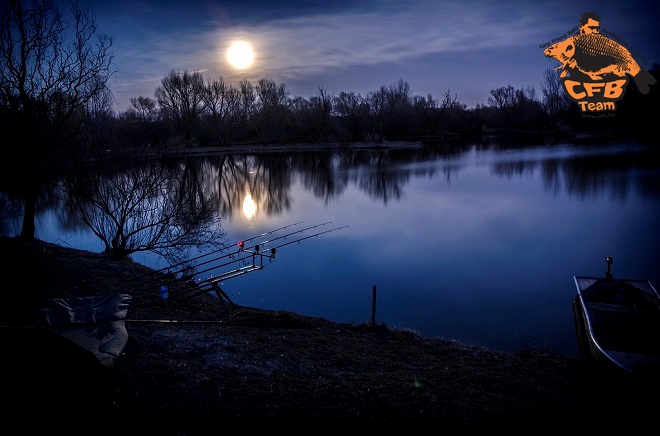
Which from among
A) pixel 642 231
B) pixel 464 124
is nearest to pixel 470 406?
pixel 642 231

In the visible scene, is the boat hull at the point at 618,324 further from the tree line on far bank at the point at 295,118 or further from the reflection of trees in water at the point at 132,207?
the tree line on far bank at the point at 295,118

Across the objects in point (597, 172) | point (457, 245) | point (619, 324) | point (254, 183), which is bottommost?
point (457, 245)

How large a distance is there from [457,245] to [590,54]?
1369 centimetres

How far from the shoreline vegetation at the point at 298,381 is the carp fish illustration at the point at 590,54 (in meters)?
20.2

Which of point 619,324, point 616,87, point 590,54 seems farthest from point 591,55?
point 619,324

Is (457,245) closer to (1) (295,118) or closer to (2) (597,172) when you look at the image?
(2) (597,172)

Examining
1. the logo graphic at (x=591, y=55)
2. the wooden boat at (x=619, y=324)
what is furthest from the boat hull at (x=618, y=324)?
the logo graphic at (x=591, y=55)

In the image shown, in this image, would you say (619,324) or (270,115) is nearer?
(619,324)

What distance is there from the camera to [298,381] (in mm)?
5535

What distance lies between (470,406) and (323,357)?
2353 millimetres

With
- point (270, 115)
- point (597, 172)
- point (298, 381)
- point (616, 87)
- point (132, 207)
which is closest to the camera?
point (298, 381)

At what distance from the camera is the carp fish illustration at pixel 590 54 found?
898 inches

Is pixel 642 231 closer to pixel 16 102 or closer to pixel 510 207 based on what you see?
pixel 510 207

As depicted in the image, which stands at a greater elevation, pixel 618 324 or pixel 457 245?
pixel 618 324
